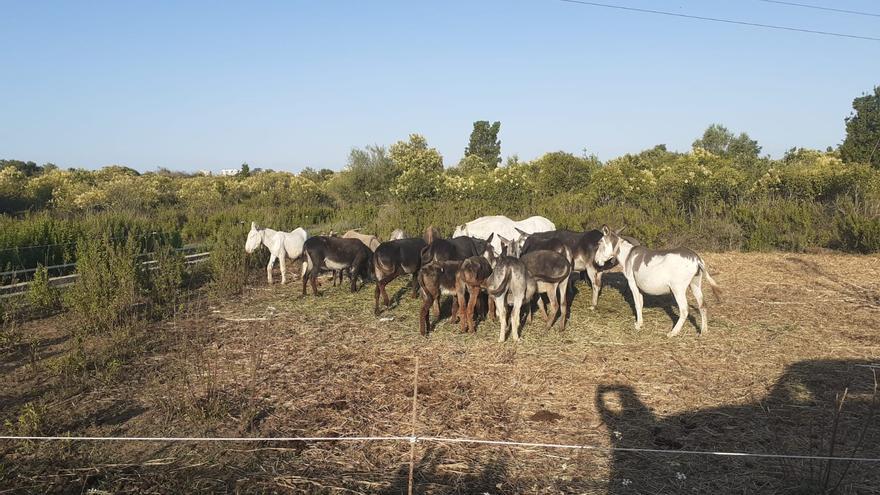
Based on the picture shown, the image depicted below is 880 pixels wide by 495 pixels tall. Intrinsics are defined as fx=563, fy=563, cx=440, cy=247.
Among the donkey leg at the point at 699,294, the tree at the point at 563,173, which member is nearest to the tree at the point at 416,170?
the tree at the point at 563,173

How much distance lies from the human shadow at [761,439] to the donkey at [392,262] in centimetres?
495

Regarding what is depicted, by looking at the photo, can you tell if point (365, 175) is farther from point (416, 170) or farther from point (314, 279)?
point (314, 279)

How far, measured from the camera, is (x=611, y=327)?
30.3 feet

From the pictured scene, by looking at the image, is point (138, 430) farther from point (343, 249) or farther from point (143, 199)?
point (143, 199)

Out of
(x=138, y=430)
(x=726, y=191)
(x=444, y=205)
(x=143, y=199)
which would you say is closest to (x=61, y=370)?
(x=138, y=430)

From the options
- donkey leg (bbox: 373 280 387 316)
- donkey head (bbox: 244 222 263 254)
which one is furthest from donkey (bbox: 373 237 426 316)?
donkey head (bbox: 244 222 263 254)

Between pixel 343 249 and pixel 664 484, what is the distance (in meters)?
8.28

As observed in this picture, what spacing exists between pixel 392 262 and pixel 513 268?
2868 mm

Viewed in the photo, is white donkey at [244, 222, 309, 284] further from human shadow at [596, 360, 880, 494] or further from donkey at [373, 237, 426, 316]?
human shadow at [596, 360, 880, 494]

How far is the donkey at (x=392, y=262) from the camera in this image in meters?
10.4

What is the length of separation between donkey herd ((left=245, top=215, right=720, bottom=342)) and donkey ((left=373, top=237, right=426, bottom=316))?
0.7 inches

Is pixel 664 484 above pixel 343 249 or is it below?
below

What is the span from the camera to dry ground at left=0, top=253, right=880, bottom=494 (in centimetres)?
469

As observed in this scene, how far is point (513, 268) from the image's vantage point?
8414mm
